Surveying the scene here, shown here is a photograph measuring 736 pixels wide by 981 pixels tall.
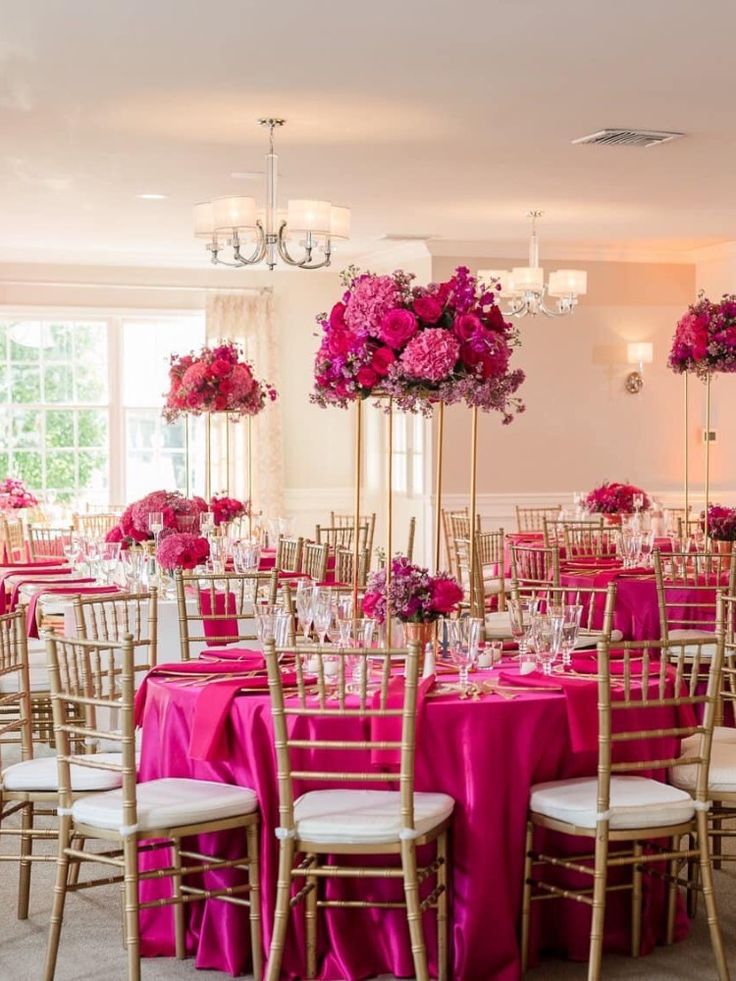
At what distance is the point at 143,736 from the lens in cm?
456

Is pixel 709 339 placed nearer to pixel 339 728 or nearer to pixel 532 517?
pixel 532 517

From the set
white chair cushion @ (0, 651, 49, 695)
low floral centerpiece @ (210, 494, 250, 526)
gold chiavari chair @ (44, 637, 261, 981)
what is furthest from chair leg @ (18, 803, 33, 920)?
low floral centerpiece @ (210, 494, 250, 526)

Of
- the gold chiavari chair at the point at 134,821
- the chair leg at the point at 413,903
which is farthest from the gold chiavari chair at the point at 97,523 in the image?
the chair leg at the point at 413,903

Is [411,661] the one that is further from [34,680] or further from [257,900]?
[34,680]

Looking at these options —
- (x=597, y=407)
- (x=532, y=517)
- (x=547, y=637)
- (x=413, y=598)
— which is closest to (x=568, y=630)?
(x=547, y=637)

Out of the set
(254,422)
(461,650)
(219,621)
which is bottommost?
(219,621)

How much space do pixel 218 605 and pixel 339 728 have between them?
109 inches

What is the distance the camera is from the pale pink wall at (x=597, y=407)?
12.4 metres

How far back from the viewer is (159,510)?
7641 millimetres

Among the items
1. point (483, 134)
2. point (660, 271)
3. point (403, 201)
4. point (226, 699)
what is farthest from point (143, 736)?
point (660, 271)

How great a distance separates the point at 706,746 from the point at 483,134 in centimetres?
434

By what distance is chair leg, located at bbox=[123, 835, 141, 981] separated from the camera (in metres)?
3.92

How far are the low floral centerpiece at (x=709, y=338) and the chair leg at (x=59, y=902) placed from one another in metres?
4.99

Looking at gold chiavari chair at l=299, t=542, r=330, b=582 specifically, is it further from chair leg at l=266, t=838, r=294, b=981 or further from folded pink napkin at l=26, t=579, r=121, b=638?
chair leg at l=266, t=838, r=294, b=981
